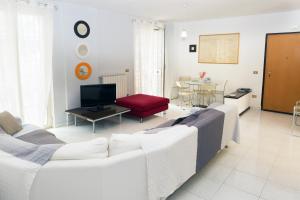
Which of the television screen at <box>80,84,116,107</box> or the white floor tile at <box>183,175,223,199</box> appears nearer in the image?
the white floor tile at <box>183,175,223,199</box>

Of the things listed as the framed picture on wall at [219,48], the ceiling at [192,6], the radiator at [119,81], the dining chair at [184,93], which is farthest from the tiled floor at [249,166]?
the ceiling at [192,6]

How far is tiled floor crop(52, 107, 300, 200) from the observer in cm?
244

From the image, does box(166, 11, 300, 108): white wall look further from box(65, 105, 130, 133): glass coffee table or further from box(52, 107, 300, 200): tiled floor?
box(65, 105, 130, 133): glass coffee table

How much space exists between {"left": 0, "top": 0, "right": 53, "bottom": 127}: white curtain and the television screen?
65 cm

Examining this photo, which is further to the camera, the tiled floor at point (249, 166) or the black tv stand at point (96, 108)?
the black tv stand at point (96, 108)

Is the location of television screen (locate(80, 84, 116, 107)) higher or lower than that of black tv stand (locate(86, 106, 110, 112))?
higher

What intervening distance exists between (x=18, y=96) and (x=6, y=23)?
1.19 metres

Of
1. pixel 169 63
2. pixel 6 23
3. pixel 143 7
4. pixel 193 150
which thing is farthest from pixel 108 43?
pixel 193 150

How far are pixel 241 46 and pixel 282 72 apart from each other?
122 centimetres

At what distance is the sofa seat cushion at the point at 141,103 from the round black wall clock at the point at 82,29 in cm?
159

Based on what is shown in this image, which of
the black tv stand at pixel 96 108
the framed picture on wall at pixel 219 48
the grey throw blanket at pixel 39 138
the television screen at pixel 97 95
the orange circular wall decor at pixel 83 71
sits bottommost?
the grey throw blanket at pixel 39 138

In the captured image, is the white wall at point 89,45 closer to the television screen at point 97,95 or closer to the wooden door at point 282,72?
the television screen at point 97,95

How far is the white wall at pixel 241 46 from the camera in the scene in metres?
5.58

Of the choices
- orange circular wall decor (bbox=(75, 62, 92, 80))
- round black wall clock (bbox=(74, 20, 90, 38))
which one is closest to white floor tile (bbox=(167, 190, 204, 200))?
orange circular wall decor (bbox=(75, 62, 92, 80))
